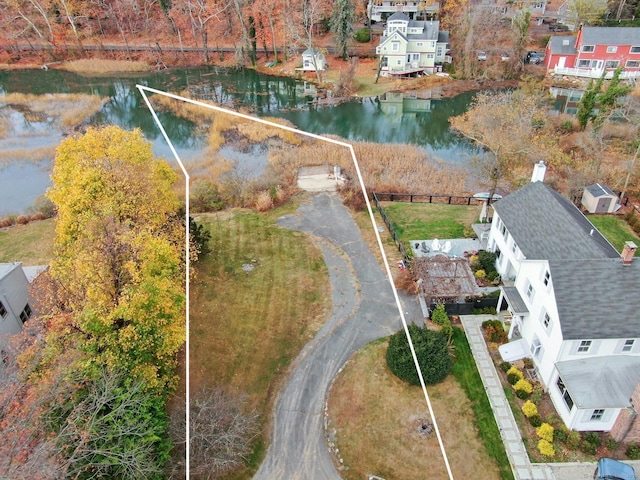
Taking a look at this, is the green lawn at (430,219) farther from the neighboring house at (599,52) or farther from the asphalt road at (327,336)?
the neighboring house at (599,52)

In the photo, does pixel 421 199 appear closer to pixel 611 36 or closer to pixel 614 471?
pixel 614 471

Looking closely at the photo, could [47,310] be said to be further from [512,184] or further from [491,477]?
[512,184]

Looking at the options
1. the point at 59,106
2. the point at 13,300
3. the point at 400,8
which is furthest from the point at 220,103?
the point at 13,300

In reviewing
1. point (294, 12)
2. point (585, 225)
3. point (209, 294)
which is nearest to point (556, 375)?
point (585, 225)

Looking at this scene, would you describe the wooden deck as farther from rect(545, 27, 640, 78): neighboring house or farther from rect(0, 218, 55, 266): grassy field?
rect(545, 27, 640, 78): neighboring house

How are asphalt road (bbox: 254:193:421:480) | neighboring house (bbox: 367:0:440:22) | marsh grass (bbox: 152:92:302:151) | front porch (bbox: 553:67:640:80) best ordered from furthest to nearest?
neighboring house (bbox: 367:0:440:22) < front porch (bbox: 553:67:640:80) < marsh grass (bbox: 152:92:302:151) < asphalt road (bbox: 254:193:421:480)

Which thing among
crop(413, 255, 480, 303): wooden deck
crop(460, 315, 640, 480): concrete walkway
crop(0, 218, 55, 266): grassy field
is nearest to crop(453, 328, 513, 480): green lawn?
crop(460, 315, 640, 480): concrete walkway
